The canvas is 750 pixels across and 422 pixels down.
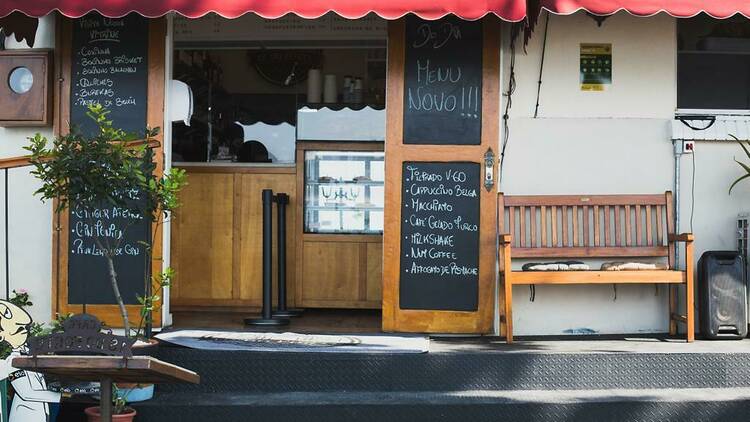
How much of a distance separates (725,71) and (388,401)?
3.30 m

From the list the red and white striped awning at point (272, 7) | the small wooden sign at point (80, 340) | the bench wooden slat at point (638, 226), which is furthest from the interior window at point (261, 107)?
the small wooden sign at point (80, 340)

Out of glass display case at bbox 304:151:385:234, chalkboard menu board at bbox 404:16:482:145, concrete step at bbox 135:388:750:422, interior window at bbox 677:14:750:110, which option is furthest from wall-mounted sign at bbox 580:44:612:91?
concrete step at bbox 135:388:750:422

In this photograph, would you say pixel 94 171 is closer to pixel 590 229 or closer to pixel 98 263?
pixel 98 263

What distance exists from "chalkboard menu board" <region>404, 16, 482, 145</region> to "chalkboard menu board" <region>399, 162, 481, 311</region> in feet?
0.72

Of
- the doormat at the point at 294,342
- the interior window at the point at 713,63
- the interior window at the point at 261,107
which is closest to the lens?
the doormat at the point at 294,342

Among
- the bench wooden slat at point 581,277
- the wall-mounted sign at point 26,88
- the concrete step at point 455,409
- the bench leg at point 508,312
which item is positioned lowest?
the concrete step at point 455,409

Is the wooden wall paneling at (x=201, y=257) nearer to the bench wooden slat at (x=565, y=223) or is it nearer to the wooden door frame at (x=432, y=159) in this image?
the wooden door frame at (x=432, y=159)

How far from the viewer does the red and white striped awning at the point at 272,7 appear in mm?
5996

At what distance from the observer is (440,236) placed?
6.64m

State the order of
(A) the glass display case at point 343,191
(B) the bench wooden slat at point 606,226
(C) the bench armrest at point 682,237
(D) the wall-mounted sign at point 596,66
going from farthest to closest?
(A) the glass display case at point 343,191
(D) the wall-mounted sign at point 596,66
(B) the bench wooden slat at point 606,226
(C) the bench armrest at point 682,237

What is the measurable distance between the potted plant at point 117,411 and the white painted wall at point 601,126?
112 inches

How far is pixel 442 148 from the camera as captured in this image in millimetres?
6641

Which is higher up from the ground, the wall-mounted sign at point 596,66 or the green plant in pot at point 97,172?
the wall-mounted sign at point 596,66

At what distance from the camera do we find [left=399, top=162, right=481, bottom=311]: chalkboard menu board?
662 cm
